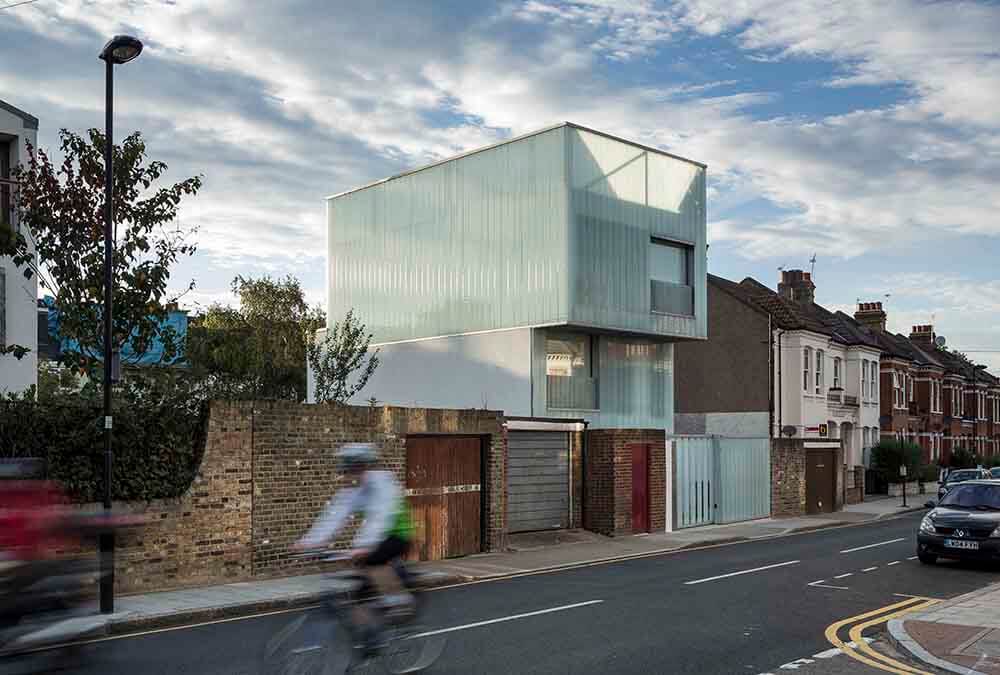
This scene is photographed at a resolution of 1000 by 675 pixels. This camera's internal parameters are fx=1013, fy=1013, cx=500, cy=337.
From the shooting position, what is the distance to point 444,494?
770 inches

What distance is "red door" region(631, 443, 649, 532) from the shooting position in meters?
25.1

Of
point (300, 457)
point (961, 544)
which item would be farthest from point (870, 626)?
point (300, 457)

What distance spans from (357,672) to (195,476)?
7.02 metres

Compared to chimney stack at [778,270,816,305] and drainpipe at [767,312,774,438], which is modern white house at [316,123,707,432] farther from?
chimney stack at [778,270,816,305]

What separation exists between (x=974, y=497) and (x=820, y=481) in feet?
55.5

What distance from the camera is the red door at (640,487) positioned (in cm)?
2512

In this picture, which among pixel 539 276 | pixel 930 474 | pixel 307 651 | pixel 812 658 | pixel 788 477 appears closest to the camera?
pixel 307 651

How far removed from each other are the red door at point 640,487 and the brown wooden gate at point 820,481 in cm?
1120

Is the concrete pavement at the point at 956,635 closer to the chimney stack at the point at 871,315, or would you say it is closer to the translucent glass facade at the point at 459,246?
the translucent glass facade at the point at 459,246

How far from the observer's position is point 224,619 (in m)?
12.6

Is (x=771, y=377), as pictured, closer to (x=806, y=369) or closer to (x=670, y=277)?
(x=806, y=369)

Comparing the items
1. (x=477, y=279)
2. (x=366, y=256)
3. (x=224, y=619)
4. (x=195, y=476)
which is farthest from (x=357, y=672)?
(x=366, y=256)

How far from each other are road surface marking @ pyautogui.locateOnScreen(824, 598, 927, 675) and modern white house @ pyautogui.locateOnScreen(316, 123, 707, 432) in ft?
46.6

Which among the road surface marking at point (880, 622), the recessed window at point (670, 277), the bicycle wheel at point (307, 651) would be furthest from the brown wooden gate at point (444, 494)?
the recessed window at point (670, 277)
